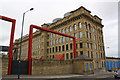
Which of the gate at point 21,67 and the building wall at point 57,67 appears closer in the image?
the gate at point 21,67

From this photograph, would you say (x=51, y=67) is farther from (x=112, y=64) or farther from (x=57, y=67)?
(x=112, y=64)

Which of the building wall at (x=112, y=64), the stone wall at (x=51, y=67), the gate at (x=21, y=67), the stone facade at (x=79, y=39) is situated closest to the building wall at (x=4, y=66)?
the gate at (x=21, y=67)

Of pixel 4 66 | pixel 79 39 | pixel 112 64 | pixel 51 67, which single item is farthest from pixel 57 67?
pixel 112 64

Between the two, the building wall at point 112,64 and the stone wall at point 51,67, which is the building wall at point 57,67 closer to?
the stone wall at point 51,67

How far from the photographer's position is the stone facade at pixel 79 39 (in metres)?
41.5

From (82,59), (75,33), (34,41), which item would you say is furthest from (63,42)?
(34,41)

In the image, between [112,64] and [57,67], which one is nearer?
[57,67]

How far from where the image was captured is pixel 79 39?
41.7 meters

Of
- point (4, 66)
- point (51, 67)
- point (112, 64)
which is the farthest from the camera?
point (112, 64)

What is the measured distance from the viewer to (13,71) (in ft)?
68.2

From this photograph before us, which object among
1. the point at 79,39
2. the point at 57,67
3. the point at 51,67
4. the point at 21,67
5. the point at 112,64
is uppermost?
the point at 79,39

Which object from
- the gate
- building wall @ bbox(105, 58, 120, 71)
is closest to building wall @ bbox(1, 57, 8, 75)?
the gate

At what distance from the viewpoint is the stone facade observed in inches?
1633

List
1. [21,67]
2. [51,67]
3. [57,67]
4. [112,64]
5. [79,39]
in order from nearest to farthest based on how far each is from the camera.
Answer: [21,67] → [51,67] → [57,67] → [79,39] → [112,64]
